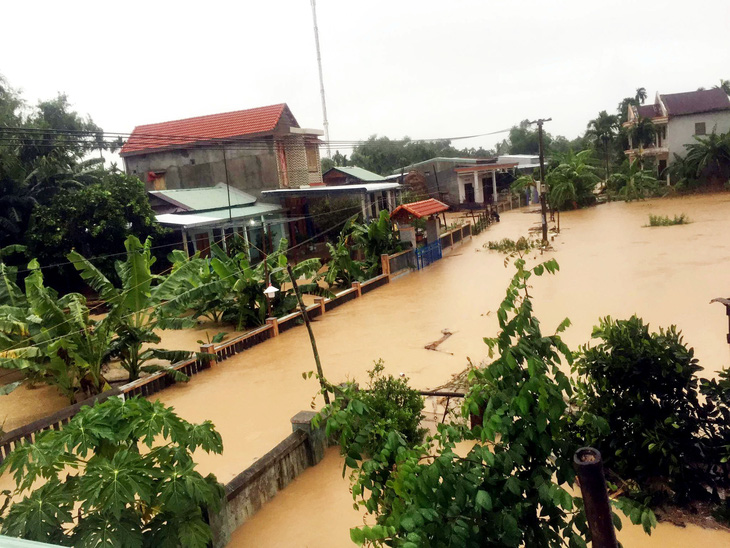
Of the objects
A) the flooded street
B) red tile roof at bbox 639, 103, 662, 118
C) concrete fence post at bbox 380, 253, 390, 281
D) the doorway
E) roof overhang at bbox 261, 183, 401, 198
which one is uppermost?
red tile roof at bbox 639, 103, 662, 118

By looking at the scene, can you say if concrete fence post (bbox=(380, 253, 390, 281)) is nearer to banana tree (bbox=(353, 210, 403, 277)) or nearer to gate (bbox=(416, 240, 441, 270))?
banana tree (bbox=(353, 210, 403, 277))

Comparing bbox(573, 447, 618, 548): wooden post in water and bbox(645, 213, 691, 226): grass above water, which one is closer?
bbox(573, 447, 618, 548): wooden post in water

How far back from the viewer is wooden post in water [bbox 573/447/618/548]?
7.88 feet

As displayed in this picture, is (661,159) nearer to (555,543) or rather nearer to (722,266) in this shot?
(722,266)

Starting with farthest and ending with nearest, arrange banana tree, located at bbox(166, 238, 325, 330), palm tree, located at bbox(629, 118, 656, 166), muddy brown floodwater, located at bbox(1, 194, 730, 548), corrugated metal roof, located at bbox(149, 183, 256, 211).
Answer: palm tree, located at bbox(629, 118, 656, 166) < corrugated metal roof, located at bbox(149, 183, 256, 211) < banana tree, located at bbox(166, 238, 325, 330) < muddy brown floodwater, located at bbox(1, 194, 730, 548)

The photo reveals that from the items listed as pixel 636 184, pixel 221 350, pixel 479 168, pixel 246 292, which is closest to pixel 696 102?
pixel 636 184

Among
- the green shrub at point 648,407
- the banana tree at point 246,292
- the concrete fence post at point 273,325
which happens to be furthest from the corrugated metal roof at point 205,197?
the green shrub at point 648,407

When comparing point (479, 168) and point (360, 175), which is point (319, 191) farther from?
point (479, 168)

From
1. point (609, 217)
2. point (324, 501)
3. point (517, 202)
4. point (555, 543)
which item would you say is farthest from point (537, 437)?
point (517, 202)

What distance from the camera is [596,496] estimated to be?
2.44 m

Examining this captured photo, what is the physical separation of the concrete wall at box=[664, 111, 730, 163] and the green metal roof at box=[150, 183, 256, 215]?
31942 millimetres

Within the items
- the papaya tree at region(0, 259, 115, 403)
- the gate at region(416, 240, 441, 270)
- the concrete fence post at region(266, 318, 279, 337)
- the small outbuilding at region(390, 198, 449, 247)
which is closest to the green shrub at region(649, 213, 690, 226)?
the gate at region(416, 240, 441, 270)

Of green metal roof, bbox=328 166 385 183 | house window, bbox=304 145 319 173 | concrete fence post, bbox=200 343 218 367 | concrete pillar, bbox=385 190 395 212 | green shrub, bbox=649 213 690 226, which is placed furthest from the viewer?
green metal roof, bbox=328 166 385 183

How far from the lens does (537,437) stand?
300cm
